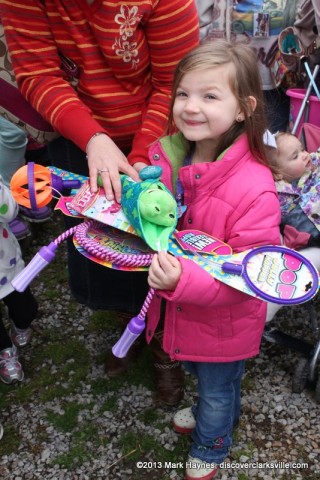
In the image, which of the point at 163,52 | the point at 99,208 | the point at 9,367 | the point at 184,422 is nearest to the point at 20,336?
the point at 9,367

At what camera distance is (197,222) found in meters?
1.77

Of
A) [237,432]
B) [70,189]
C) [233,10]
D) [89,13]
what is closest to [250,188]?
[70,189]

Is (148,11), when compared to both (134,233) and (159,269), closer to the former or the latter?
(134,233)

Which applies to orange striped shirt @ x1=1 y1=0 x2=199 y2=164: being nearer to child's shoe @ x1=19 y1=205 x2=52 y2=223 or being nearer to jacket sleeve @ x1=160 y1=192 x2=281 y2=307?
jacket sleeve @ x1=160 y1=192 x2=281 y2=307

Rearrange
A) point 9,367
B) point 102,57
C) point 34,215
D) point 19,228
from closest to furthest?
point 102,57 → point 9,367 → point 19,228 → point 34,215

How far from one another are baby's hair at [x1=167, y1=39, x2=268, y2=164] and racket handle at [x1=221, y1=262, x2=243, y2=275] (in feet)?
1.51

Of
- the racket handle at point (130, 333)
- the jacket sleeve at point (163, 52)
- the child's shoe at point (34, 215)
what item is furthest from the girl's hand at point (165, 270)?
the child's shoe at point (34, 215)

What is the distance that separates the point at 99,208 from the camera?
1.72 metres

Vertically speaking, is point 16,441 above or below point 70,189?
below

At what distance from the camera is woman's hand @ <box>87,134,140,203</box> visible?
5.70ft

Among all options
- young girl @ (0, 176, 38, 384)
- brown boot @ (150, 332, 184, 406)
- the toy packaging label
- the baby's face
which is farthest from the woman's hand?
brown boot @ (150, 332, 184, 406)

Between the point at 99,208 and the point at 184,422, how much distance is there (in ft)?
4.12

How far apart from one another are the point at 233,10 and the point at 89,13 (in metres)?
2.20

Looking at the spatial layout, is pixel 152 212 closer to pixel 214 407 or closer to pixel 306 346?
pixel 214 407
